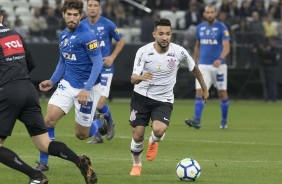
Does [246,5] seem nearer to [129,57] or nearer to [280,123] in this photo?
[129,57]

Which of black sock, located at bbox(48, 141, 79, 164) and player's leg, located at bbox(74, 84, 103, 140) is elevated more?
black sock, located at bbox(48, 141, 79, 164)

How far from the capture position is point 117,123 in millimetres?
22047

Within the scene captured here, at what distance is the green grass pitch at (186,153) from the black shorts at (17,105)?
134 cm

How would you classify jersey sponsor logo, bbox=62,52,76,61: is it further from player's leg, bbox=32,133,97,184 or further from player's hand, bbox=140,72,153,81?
player's leg, bbox=32,133,97,184

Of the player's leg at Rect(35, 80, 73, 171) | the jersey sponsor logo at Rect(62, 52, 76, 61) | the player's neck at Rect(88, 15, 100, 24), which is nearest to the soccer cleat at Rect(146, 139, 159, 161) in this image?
the player's leg at Rect(35, 80, 73, 171)

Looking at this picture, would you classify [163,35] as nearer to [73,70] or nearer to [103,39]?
[73,70]

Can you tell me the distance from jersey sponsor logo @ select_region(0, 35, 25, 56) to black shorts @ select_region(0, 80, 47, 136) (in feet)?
1.16

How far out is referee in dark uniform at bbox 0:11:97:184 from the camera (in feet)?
34.3

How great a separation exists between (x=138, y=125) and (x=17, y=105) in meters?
2.74

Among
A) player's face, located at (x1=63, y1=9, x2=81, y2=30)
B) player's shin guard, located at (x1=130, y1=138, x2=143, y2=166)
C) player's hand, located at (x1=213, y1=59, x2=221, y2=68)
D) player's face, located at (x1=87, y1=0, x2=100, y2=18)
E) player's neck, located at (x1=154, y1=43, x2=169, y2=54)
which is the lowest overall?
player's hand, located at (x1=213, y1=59, x2=221, y2=68)

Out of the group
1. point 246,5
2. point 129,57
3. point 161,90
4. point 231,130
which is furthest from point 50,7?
point 161,90

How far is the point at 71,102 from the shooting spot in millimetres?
13359

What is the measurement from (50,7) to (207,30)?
1200 centimetres

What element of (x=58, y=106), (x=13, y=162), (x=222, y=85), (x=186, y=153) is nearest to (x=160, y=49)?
(x=58, y=106)
